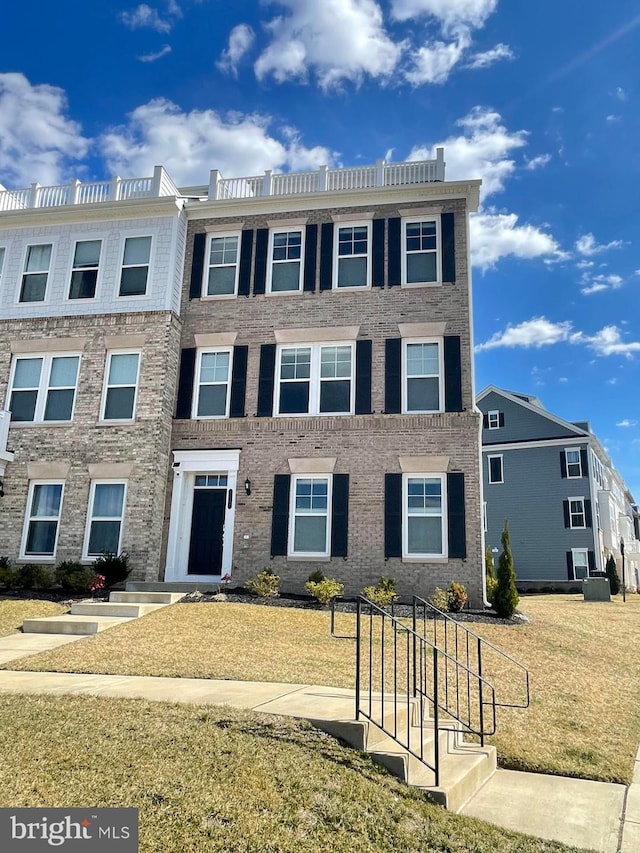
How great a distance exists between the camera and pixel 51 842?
367 centimetres

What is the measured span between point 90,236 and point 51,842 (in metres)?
16.3

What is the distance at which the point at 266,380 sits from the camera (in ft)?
53.2

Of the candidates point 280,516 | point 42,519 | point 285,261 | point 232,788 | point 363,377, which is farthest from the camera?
point 285,261

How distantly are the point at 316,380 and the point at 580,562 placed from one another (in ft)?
63.4

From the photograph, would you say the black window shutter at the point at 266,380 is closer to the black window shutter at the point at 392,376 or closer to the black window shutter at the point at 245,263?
the black window shutter at the point at 245,263

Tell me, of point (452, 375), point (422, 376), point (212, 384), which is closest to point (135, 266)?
point (212, 384)


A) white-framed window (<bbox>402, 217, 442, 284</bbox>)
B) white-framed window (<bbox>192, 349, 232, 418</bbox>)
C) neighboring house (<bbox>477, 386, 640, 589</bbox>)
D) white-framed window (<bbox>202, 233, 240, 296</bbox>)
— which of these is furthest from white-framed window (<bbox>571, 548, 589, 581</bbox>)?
white-framed window (<bbox>202, 233, 240, 296</bbox>)

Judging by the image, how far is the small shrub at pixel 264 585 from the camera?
552 inches

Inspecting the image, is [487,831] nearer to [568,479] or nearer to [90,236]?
[90,236]

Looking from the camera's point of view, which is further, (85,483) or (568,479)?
(568,479)

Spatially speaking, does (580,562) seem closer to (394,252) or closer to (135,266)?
(394,252)

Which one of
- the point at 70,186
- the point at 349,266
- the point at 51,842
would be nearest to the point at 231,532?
the point at 349,266

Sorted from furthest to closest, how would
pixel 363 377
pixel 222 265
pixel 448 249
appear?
pixel 222 265, pixel 448 249, pixel 363 377

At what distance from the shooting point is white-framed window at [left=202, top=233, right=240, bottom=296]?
56.2 ft
